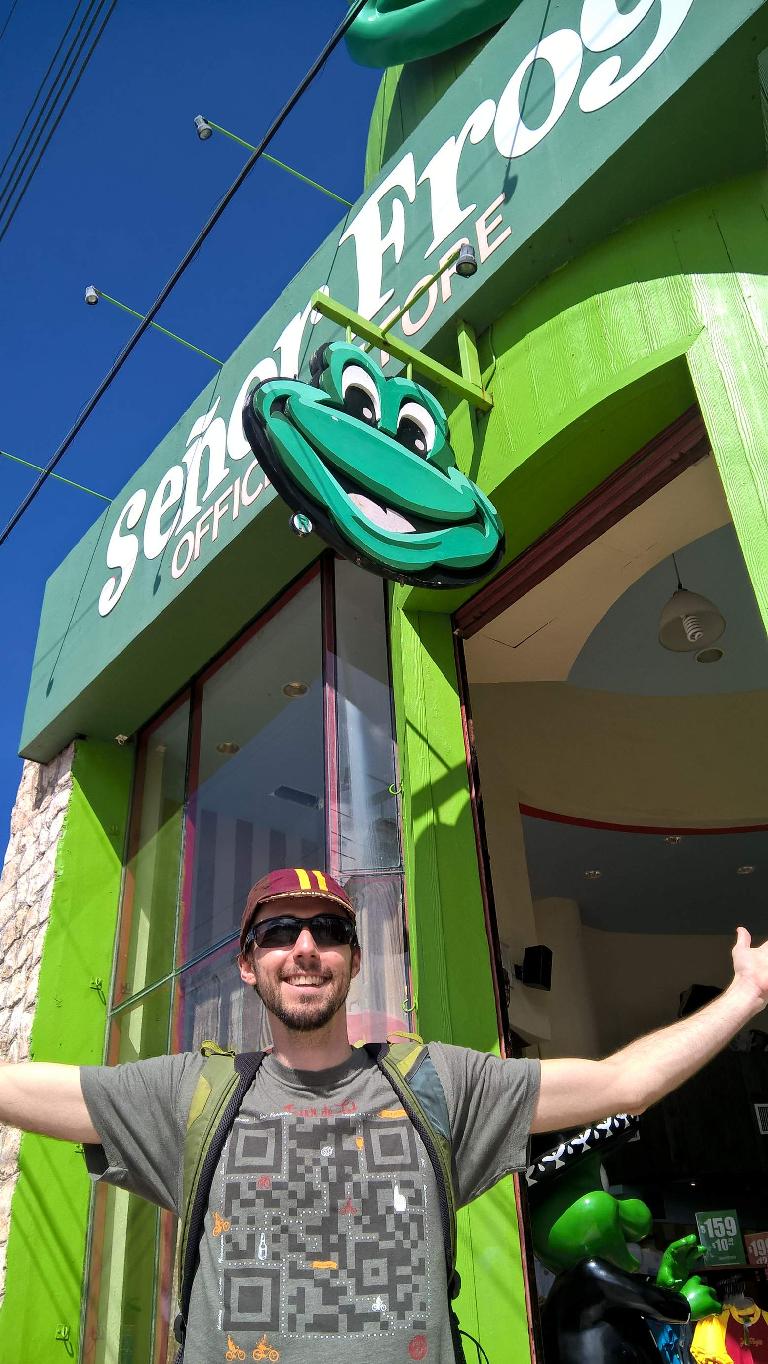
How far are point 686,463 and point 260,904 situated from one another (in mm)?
2972

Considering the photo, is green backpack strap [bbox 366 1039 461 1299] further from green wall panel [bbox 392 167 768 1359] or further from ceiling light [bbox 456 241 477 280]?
ceiling light [bbox 456 241 477 280]

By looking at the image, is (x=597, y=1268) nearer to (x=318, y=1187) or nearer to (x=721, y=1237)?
(x=318, y=1187)

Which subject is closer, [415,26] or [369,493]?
[369,493]

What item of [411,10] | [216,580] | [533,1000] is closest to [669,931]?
[533,1000]

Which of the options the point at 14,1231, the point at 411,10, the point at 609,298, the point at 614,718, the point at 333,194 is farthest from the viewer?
the point at 614,718

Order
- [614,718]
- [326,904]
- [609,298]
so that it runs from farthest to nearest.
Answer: [614,718], [609,298], [326,904]

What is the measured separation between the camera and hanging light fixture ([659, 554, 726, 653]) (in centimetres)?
661

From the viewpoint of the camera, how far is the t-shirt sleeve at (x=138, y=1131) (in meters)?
2.09

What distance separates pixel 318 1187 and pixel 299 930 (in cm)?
51

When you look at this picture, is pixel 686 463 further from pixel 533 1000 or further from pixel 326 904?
pixel 533 1000

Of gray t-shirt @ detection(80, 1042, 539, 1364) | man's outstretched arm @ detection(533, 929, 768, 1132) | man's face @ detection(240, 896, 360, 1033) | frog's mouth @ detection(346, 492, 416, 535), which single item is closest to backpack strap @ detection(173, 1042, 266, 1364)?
gray t-shirt @ detection(80, 1042, 539, 1364)

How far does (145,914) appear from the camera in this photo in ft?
23.4

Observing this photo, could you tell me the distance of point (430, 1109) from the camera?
2113mm

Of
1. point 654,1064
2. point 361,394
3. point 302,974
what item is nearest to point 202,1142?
point 302,974
